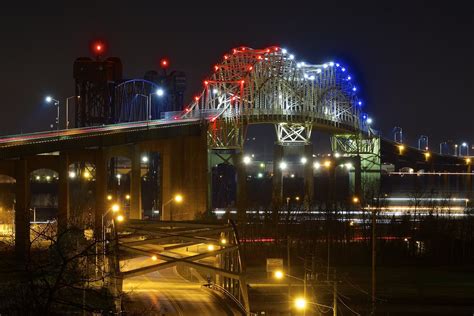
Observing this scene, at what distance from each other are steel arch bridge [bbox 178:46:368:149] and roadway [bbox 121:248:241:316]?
180ft

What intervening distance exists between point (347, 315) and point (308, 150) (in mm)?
85519

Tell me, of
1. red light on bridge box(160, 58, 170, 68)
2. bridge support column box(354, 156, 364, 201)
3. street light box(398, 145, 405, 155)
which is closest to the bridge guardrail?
red light on bridge box(160, 58, 170, 68)

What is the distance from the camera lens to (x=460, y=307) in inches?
2217

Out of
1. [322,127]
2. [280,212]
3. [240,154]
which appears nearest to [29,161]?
[280,212]

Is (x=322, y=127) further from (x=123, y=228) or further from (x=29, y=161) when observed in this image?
(x=123, y=228)

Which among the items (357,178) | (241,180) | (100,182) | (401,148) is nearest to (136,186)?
(100,182)

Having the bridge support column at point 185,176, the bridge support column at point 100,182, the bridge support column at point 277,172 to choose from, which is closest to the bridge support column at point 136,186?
the bridge support column at point 185,176

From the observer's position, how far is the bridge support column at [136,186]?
305ft

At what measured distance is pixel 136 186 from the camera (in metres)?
94.5

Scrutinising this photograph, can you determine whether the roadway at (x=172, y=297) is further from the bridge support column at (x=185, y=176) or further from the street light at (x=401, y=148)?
the street light at (x=401, y=148)

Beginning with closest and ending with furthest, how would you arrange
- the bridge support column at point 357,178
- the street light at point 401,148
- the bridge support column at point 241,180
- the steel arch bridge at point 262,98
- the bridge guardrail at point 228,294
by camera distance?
the bridge guardrail at point 228,294 → the bridge support column at point 241,180 → the steel arch bridge at point 262,98 → the bridge support column at point 357,178 → the street light at point 401,148

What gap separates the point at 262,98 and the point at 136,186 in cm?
4492

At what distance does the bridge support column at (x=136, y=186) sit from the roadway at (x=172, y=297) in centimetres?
3270

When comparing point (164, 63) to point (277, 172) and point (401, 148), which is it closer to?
point (277, 172)
